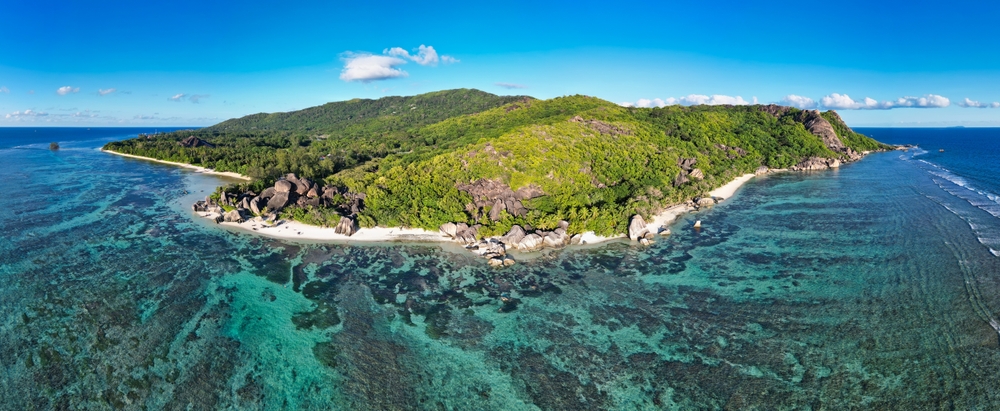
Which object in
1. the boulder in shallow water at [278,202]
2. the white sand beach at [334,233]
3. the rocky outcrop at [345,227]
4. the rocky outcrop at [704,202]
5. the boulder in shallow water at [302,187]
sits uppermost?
the boulder in shallow water at [302,187]

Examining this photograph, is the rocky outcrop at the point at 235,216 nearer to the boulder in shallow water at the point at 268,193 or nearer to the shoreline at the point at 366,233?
the shoreline at the point at 366,233

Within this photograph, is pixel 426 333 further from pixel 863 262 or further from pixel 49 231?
pixel 49 231

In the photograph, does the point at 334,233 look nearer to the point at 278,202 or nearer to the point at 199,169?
the point at 278,202

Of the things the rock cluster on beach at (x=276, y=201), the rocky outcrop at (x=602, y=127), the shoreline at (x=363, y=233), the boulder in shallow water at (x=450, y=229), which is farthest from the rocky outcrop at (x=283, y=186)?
the rocky outcrop at (x=602, y=127)

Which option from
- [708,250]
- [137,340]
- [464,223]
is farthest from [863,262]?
[137,340]

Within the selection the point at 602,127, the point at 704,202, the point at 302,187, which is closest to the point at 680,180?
the point at 704,202

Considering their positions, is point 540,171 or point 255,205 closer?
point 255,205

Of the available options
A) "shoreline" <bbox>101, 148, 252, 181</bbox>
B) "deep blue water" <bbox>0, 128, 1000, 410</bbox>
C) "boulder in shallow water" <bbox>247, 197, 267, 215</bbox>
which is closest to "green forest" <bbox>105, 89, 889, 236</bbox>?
"shoreline" <bbox>101, 148, 252, 181</bbox>
